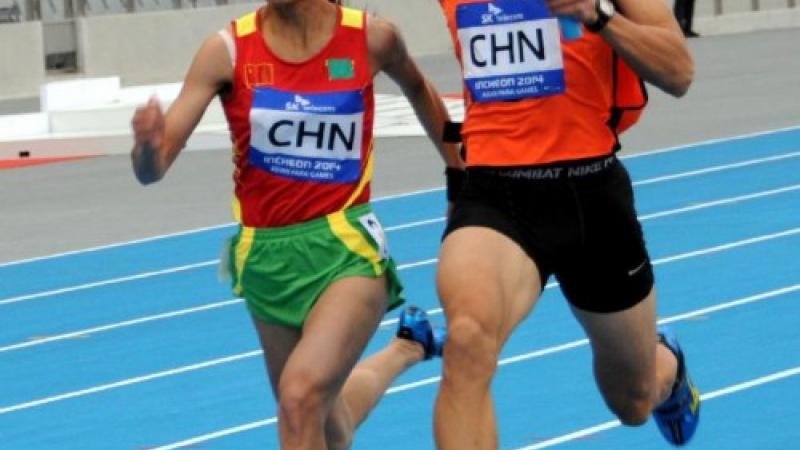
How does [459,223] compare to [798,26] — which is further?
[798,26]

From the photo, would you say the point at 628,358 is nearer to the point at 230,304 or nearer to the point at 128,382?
the point at 128,382

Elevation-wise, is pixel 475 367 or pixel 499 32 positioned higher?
pixel 499 32

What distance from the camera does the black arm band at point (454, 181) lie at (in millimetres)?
6301

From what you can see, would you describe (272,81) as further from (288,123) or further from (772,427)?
(772,427)

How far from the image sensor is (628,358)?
634 centimetres

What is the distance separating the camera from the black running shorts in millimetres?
5965

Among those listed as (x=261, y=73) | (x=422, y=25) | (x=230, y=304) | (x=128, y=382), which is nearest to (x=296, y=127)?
(x=261, y=73)

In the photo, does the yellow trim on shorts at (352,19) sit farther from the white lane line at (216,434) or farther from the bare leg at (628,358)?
the white lane line at (216,434)

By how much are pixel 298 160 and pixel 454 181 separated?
0.61m

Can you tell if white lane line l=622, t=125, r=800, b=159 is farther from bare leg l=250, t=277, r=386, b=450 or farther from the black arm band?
bare leg l=250, t=277, r=386, b=450

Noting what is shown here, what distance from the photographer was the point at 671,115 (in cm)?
2038

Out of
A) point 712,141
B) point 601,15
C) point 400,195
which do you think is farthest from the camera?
point 712,141

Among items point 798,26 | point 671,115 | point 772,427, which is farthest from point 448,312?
point 798,26

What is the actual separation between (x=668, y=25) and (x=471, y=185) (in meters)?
0.74
